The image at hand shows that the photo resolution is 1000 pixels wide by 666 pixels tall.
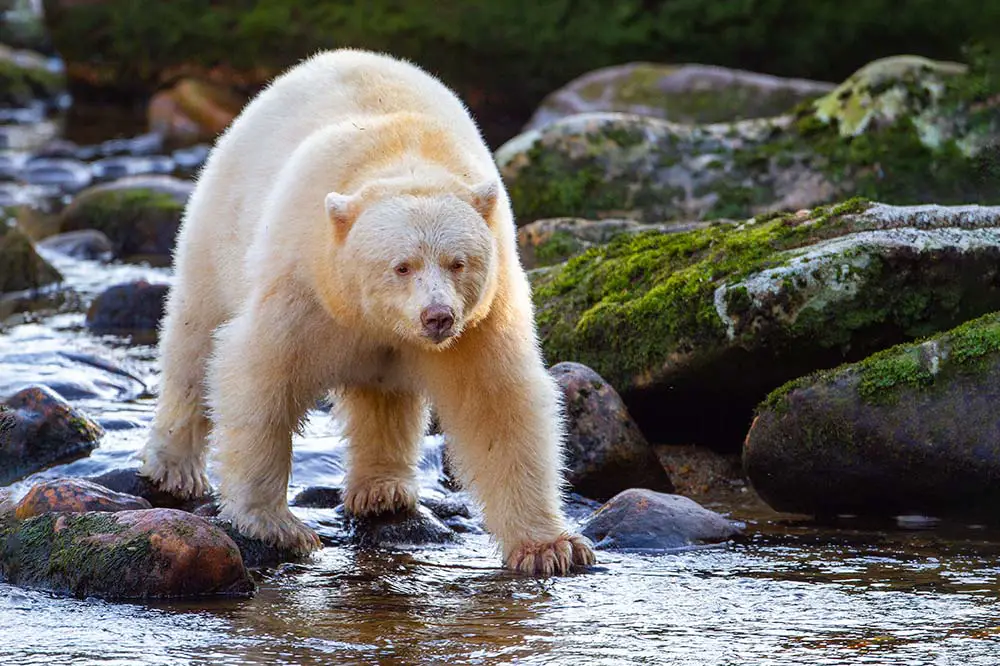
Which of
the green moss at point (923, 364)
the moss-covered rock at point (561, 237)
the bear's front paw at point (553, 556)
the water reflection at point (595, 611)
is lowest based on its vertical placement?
the water reflection at point (595, 611)

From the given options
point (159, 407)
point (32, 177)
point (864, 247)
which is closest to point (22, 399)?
point (159, 407)

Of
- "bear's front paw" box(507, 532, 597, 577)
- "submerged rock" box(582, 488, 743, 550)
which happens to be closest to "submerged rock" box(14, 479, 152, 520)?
"bear's front paw" box(507, 532, 597, 577)

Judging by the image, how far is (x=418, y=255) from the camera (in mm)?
5996

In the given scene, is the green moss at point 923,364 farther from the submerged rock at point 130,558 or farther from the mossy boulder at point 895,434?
the submerged rock at point 130,558

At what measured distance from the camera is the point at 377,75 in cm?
732

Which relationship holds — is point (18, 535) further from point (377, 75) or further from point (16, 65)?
point (16, 65)

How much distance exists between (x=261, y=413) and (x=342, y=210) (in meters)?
1.11

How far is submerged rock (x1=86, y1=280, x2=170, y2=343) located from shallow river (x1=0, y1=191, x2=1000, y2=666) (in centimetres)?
439

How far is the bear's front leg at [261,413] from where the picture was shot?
258 inches

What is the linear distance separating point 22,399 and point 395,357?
2.69 metres

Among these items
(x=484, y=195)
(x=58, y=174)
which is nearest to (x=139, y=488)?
(x=484, y=195)

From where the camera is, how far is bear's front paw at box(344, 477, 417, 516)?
7551 mm

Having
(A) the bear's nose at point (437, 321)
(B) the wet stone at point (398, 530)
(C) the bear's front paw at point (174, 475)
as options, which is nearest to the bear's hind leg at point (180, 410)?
(C) the bear's front paw at point (174, 475)

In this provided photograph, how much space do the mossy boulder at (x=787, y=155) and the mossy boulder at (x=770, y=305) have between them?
A: 354 centimetres
